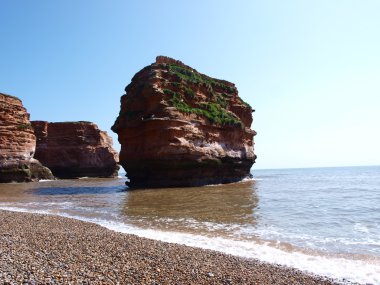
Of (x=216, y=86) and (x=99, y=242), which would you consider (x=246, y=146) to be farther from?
(x=99, y=242)

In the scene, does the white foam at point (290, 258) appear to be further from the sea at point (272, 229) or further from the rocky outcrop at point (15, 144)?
the rocky outcrop at point (15, 144)

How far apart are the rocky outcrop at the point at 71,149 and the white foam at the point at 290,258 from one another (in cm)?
4805

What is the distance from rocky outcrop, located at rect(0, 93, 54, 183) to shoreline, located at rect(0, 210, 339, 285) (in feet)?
97.3

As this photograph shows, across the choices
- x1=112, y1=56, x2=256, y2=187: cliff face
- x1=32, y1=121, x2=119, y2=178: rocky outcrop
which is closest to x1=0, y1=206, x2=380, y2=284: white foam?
x1=112, y1=56, x2=256, y2=187: cliff face

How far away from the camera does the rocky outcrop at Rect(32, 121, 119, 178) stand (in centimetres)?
5266

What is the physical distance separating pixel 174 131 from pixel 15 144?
20208mm

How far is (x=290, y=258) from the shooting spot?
6648mm

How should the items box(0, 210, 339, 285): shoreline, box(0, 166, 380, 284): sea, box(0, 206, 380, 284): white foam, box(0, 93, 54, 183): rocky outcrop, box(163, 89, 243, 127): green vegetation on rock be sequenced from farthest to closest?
box(0, 93, 54, 183): rocky outcrop, box(163, 89, 243, 127): green vegetation on rock, box(0, 166, 380, 284): sea, box(0, 206, 380, 284): white foam, box(0, 210, 339, 285): shoreline

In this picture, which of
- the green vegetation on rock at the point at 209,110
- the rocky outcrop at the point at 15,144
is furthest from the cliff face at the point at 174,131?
the rocky outcrop at the point at 15,144

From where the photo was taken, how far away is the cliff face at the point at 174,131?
83.5ft

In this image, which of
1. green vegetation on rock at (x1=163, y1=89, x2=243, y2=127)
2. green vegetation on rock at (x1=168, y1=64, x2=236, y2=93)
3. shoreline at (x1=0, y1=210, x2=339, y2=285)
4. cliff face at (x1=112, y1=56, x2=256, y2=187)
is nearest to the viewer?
shoreline at (x1=0, y1=210, x2=339, y2=285)

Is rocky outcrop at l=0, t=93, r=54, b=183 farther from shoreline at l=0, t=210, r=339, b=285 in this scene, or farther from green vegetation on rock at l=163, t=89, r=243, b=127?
shoreline at l=0, t=210, r=339, b=285

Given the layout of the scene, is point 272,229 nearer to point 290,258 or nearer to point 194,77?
point 290,258

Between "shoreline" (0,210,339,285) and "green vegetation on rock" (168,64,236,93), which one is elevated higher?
"green vegetation on rock" (168,64,236,93)
